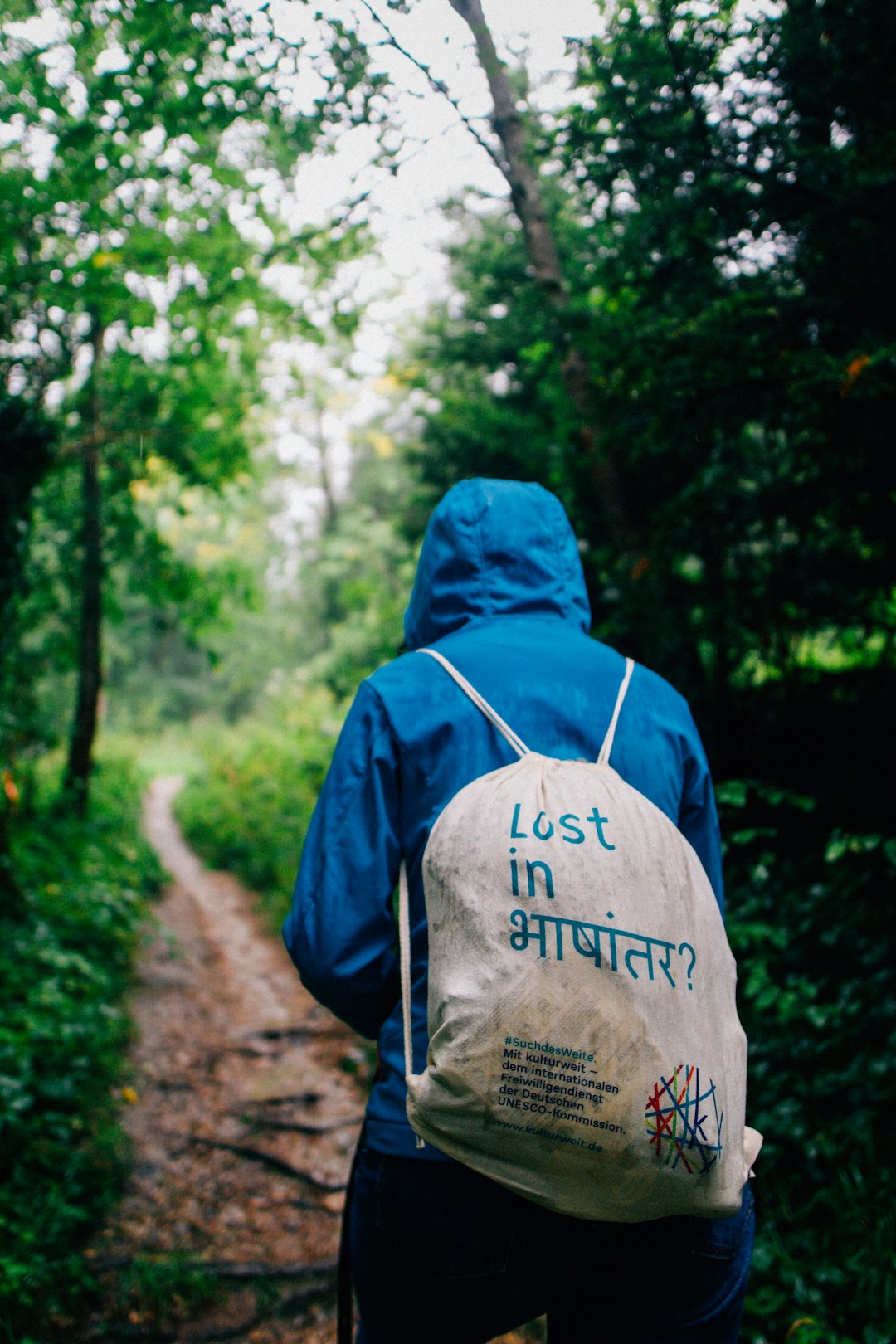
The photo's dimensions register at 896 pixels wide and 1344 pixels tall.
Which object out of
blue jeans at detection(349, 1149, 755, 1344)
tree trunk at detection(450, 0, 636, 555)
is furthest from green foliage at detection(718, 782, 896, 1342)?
tree trunk at detection(450, 0, 636, 555)

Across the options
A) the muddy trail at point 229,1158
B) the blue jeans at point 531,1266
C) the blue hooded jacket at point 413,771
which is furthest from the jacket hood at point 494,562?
the muddy trail at point 229,1158

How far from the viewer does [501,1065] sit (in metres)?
1.09

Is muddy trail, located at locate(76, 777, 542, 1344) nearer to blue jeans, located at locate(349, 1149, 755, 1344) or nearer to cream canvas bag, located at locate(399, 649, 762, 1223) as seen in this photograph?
blue jeans, located at locate(349, 1149, 755, 1344)

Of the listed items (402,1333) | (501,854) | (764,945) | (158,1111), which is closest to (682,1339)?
(402,1333)

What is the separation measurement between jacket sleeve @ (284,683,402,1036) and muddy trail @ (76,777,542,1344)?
1.93ft

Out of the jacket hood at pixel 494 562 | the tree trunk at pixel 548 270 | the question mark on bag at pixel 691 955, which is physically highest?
the tree trunk at pixel 548 270

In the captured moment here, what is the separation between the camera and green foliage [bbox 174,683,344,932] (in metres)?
8.93

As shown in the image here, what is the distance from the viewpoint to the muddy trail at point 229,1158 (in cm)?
286

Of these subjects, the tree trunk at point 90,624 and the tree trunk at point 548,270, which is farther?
the tree trunk at point 90,624

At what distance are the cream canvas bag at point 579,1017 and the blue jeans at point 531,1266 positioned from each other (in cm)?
16

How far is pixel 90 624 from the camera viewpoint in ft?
30.4

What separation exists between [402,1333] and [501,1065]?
2.14 ft

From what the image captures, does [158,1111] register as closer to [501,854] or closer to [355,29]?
[501,854]

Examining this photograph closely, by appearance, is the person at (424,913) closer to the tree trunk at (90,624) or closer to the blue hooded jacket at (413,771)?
the blue hooded jacket at (413,771)
